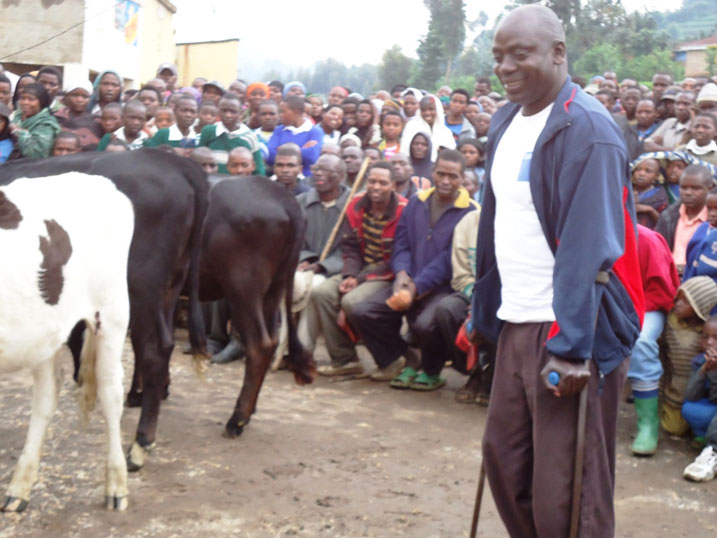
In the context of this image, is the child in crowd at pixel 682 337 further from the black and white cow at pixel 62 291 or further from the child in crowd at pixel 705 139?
the black and white cow at pixel 62 291

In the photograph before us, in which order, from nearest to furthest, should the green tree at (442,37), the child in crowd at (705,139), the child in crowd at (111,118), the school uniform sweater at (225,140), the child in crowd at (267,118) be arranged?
1. the child in crowd at (705,139)
2. the school uniform sweater at (225,140)
3. the child in crowd at (111,118)
4. the child in crowd at (267,118)
5. the green tree at (442,37)

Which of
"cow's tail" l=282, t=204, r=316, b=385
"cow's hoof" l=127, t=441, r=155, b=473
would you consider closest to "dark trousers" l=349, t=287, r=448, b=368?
"cow's tail" l=282, t=204, r=316, b=385

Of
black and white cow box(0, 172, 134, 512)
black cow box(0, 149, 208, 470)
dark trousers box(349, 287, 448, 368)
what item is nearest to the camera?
black and white cow box(0, 172, 134, 512)

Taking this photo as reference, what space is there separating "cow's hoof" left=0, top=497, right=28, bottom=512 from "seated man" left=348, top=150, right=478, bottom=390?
3.33m

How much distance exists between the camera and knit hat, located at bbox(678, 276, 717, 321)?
19.2ft

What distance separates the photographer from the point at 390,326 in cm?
730

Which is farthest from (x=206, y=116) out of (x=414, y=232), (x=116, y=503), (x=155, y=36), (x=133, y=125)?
(x=155, y=36)

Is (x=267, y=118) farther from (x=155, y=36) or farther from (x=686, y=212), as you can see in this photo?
(x=155, y=36)

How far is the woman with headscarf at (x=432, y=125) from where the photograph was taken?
36.0 feet

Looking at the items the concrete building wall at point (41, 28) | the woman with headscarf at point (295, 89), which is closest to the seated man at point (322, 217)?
the woman with headscarf at point (295, 89)

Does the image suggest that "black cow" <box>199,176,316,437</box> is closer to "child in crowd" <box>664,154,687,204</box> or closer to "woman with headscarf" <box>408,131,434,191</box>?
"child in crowd" <box>664,154,687,204</box>

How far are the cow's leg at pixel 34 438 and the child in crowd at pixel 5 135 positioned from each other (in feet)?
12.7

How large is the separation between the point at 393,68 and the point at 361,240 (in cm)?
3468

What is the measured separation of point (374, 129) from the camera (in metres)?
11.5
